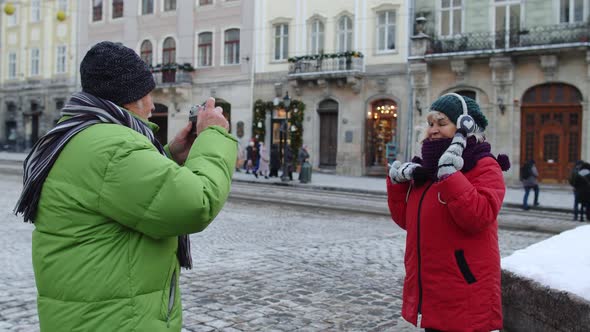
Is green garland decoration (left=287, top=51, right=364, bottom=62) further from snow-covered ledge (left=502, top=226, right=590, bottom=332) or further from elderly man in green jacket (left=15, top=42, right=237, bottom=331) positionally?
elderly man in green jacket (left=15, top=42, right=237, bottom=331)

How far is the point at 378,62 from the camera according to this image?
27875 millimetres

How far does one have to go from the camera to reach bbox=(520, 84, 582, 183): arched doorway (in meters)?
23.4

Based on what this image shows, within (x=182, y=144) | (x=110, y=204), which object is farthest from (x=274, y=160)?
(x=110, y=204)

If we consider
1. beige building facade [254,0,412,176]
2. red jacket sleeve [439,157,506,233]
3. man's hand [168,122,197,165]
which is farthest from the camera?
beige building facade [254,0,412,176]

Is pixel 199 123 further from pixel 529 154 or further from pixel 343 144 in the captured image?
pixel 343 144

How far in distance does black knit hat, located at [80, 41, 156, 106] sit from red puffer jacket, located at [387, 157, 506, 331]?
1449mm

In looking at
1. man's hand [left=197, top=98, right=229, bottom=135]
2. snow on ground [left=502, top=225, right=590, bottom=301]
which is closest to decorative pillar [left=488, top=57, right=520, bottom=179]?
snow on ground [left=502, top=225, right=590, bottom=301]

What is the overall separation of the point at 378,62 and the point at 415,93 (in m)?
2.49

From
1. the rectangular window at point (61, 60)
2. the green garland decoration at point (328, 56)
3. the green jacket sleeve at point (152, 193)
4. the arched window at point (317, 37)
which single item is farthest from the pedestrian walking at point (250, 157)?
the green jacket sleeve at point (152, 193)

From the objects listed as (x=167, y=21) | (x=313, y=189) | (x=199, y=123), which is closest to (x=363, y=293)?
(x=199, y=123)

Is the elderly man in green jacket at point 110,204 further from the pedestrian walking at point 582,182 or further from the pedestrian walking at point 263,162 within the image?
the pedestrian walking at point 263,162

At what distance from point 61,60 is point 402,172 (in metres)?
41.3

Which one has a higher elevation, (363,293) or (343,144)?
(343,144)

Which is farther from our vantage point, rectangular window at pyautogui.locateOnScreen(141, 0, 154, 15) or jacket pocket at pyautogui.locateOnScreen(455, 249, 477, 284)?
rectangular window at pyautogui.locateOnScreen(141, 0, 154, 15)
